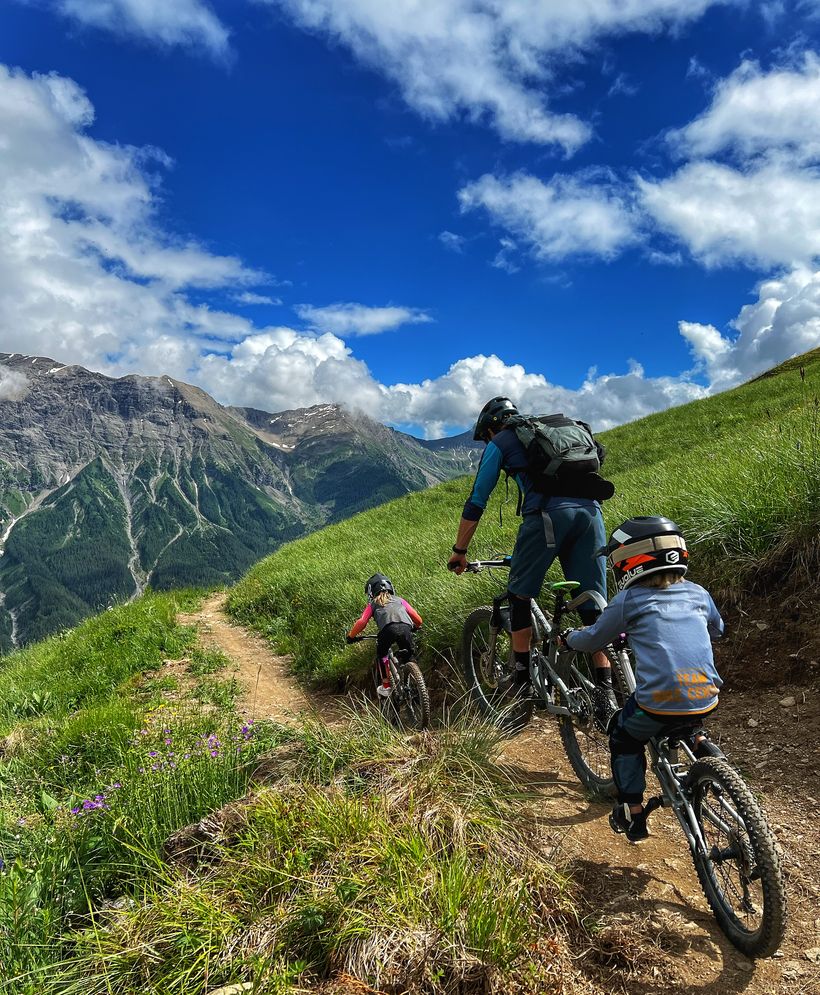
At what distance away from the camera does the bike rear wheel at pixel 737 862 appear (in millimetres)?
2998

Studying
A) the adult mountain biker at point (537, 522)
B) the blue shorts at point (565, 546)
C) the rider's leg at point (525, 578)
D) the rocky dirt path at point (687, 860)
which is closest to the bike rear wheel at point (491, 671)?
the rider's leg at point (525, 578)

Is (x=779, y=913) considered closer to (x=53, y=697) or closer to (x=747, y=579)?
(x=747, y=579)

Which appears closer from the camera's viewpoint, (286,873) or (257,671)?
(286,873)

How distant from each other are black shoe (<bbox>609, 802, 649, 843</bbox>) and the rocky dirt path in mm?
254

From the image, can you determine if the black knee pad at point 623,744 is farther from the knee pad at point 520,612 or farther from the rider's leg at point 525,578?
the knee pad at point 520,612

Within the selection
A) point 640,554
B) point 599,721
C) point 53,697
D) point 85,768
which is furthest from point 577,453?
point 53,697

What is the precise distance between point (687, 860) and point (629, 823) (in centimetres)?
55

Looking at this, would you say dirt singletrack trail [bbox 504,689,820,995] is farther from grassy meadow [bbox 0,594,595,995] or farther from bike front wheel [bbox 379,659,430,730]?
bike front wheel [bbox 379,659,430,730]

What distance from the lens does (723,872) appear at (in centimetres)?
350

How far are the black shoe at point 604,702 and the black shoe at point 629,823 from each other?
31.6 inches

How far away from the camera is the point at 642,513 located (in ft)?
28.1

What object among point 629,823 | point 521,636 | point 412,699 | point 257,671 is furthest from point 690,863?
Result: point 257,671

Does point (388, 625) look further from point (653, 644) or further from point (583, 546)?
point (653, 644)

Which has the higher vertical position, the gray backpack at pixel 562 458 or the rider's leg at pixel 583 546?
the gray backpack at pixel 562 458
